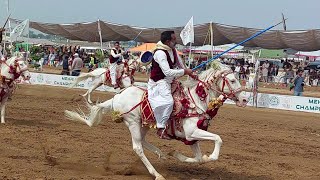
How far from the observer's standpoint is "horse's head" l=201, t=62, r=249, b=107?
8523 millimetres

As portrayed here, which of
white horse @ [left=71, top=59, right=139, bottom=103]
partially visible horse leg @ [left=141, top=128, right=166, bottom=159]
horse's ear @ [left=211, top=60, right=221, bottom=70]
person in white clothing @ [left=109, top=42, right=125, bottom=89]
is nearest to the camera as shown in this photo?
horse's ear @ [left=211, top=60, right=221, bottom=70]

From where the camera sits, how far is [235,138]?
14.0 metres

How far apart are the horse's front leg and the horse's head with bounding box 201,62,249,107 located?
788 millimetres

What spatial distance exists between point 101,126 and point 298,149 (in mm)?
5510

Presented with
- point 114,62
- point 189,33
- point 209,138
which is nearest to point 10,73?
point 114,62

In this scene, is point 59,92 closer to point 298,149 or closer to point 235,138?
point 235,138

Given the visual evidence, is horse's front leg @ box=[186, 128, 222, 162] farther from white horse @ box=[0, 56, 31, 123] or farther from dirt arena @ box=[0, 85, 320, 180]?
white horse @ box=[0, 56, 31, 123]

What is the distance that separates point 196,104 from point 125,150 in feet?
10.9

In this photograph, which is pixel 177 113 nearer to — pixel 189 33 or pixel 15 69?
pixel 15 69

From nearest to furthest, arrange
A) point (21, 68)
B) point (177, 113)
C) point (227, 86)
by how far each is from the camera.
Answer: point (177, 113)
point (227, 86)
point (21, 68)

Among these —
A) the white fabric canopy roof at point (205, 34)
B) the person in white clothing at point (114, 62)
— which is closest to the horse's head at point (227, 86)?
the person in white clothing at point (114, 62)

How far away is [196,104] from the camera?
8398 mm

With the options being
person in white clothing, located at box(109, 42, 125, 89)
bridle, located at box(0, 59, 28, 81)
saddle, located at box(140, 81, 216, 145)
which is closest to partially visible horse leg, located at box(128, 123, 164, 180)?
saddle, located at box(140, 81, 216, 145)

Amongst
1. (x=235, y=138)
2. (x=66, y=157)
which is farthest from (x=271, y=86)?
(x=66, y=157)
